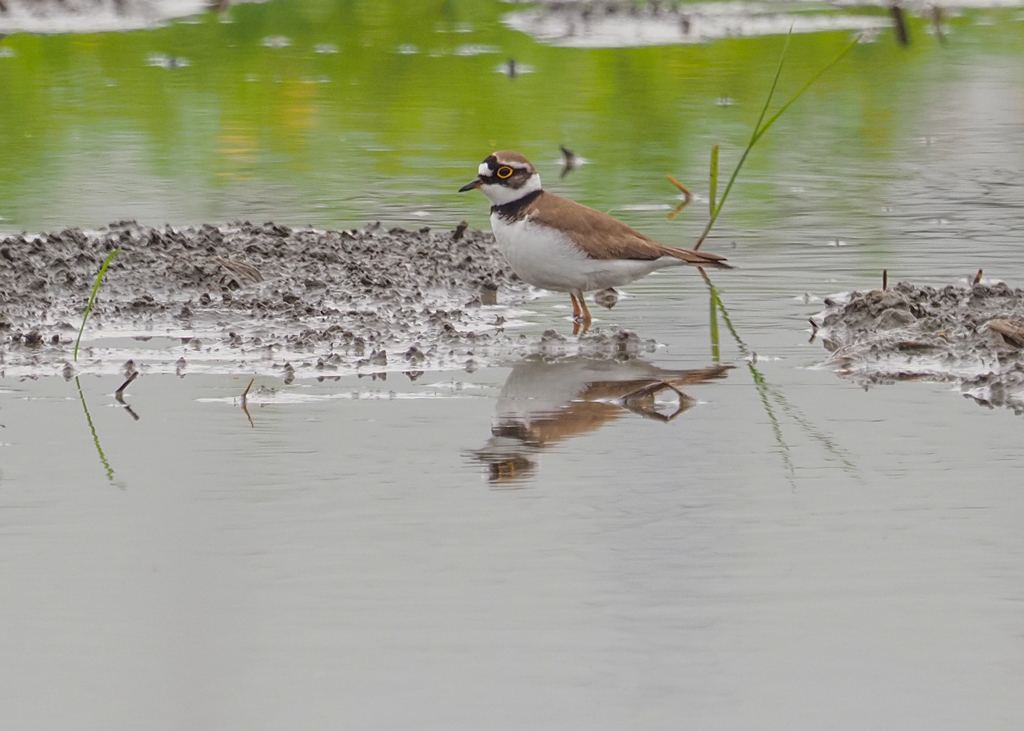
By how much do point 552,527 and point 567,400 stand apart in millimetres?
1548

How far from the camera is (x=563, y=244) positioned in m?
7.61

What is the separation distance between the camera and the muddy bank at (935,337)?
20.9 feet

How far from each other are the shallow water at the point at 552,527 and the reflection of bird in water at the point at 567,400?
0.02m

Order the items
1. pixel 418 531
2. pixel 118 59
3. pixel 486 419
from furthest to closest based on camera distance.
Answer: pixel 118 59 < pixel 486 419 < pixel 418 531

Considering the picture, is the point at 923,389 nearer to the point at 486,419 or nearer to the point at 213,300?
the point at 486,419

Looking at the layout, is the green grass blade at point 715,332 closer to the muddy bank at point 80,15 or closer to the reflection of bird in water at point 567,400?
the reflection of bird in water at point 567,400

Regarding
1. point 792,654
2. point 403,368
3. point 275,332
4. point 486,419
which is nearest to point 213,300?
point 275,332

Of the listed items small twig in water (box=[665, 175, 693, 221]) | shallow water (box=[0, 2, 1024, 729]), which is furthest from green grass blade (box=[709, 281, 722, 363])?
small twig in water (box=[665, 175, 693, 221])

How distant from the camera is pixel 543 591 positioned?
4.20 metres

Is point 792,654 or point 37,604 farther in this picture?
point 37,604

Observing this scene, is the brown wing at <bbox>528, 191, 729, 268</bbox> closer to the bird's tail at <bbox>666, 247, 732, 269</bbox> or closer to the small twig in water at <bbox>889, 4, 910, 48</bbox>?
the bird's tail at <bbox>666, 247, 732, 269</bbox>

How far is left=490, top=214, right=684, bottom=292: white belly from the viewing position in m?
7.62

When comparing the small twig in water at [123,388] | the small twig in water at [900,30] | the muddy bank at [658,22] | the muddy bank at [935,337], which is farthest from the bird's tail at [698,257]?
the small twig in water at [900,30]

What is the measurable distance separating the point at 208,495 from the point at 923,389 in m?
2.64
